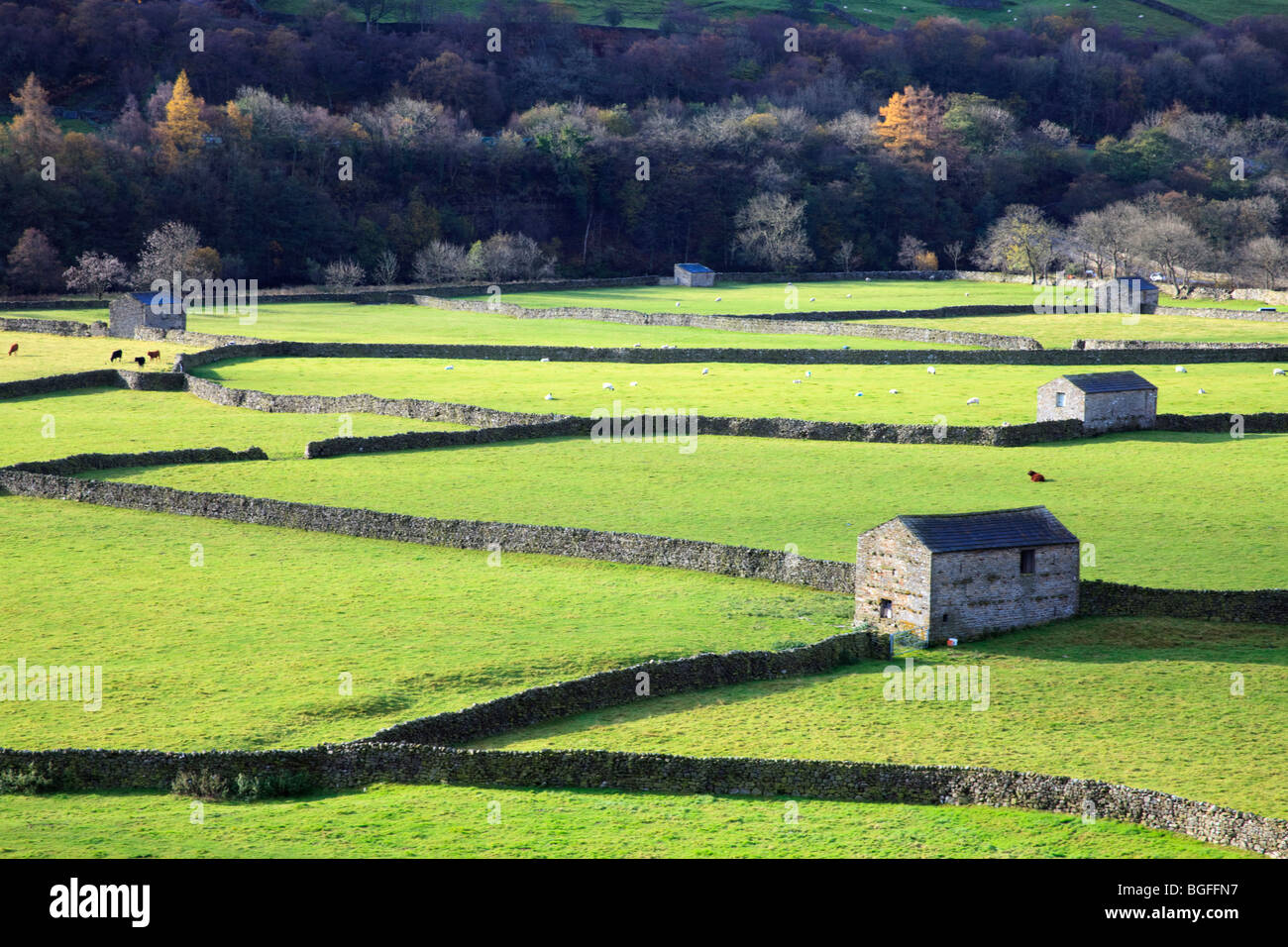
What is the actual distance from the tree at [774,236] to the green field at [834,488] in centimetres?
8831

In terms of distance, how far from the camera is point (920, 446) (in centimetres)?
5081

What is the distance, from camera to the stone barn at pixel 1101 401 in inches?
2068

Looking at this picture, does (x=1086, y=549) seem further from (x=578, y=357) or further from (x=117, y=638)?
(x=578, y=357)

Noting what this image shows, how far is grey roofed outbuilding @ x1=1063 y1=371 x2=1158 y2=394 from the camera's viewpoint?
5262 centimetres

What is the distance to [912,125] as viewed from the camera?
169 meters

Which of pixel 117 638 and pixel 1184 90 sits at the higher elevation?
pixel 1184 90

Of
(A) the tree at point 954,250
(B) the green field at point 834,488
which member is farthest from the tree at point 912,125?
(B) the green field at point 834,488

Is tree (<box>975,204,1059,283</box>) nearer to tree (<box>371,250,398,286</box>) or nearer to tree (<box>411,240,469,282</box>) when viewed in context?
tree (<box>411,240,469,282</box>)

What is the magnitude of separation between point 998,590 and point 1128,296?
73.0 metres

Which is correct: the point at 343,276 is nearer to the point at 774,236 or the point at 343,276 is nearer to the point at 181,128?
the point at 181,128

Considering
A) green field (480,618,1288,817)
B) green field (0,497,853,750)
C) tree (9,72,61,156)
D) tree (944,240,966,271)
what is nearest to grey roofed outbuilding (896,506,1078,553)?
green field (480,618,1288,817)

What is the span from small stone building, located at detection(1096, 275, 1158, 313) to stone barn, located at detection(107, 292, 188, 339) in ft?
193

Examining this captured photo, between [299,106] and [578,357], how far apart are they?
8535 centimetres
